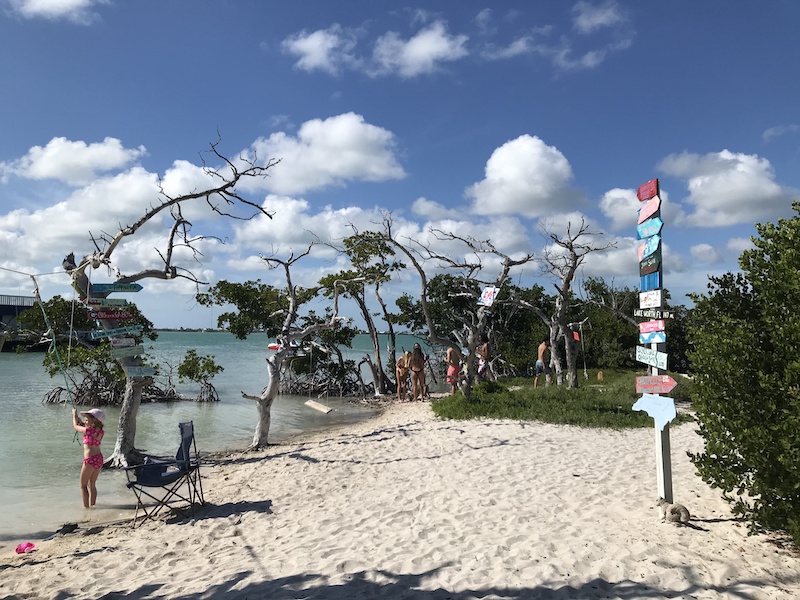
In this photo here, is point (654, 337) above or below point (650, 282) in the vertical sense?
below

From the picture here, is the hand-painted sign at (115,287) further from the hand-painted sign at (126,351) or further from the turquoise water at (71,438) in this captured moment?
the turquoise water at (71,438)

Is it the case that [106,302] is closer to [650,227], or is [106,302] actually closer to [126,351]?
[126,351]

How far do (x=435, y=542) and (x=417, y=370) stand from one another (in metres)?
12.2

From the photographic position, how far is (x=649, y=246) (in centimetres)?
565

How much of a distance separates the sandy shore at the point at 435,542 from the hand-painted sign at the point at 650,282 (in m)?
2.21

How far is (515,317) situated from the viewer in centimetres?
2667

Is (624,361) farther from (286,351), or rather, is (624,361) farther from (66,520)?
(66,520)

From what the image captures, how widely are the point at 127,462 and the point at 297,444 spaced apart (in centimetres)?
298

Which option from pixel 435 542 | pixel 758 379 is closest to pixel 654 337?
pixel 758 379

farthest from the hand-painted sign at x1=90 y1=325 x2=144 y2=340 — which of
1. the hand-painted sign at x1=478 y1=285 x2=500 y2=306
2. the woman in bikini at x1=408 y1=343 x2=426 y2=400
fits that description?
the woman in bikini at x1=408 y1=343 x2=426 y2=400

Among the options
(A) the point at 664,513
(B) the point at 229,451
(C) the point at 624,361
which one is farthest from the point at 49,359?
(C) the point at 624,361

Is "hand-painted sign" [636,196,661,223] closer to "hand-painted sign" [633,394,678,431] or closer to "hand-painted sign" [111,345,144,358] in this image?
"hand-painted sign" [633,394,678,431]

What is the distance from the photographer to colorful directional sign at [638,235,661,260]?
5.55 m

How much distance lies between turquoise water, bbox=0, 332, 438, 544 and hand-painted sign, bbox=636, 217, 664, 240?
23.0ft
